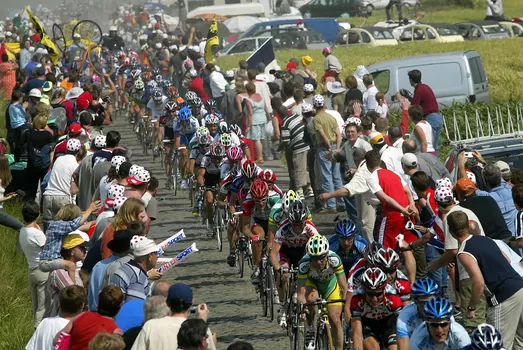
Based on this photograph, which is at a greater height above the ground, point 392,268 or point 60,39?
point 60,39

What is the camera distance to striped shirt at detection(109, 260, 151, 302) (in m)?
9.86

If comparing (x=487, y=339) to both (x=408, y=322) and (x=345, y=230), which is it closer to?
(x=408, y=322)

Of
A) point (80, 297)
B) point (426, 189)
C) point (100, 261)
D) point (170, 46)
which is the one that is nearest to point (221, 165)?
point (426, 189)

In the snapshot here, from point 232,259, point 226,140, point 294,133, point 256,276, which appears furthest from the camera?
point 294,133

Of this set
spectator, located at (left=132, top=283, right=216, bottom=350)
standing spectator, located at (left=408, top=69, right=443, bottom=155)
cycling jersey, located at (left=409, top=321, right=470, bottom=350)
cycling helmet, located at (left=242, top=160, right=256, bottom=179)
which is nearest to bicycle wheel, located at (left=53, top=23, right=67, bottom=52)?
standing spectator, located at (left=408, top=69, right=443, bottom=155)

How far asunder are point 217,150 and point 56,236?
5.90 m

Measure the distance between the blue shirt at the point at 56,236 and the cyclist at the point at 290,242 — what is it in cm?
203

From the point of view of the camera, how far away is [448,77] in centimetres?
2461

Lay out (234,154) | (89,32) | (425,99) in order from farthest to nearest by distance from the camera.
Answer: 1. (89,32)
2. (425,99)
3. (234,154)

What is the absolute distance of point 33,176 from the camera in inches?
756

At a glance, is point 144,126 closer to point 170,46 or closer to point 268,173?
point 170,46

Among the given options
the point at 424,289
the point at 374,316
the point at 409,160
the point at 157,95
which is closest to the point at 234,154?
the point at 409,160

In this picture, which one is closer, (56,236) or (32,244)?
(56,236)

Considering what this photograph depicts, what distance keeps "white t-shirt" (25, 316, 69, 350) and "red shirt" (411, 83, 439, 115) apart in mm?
10693
